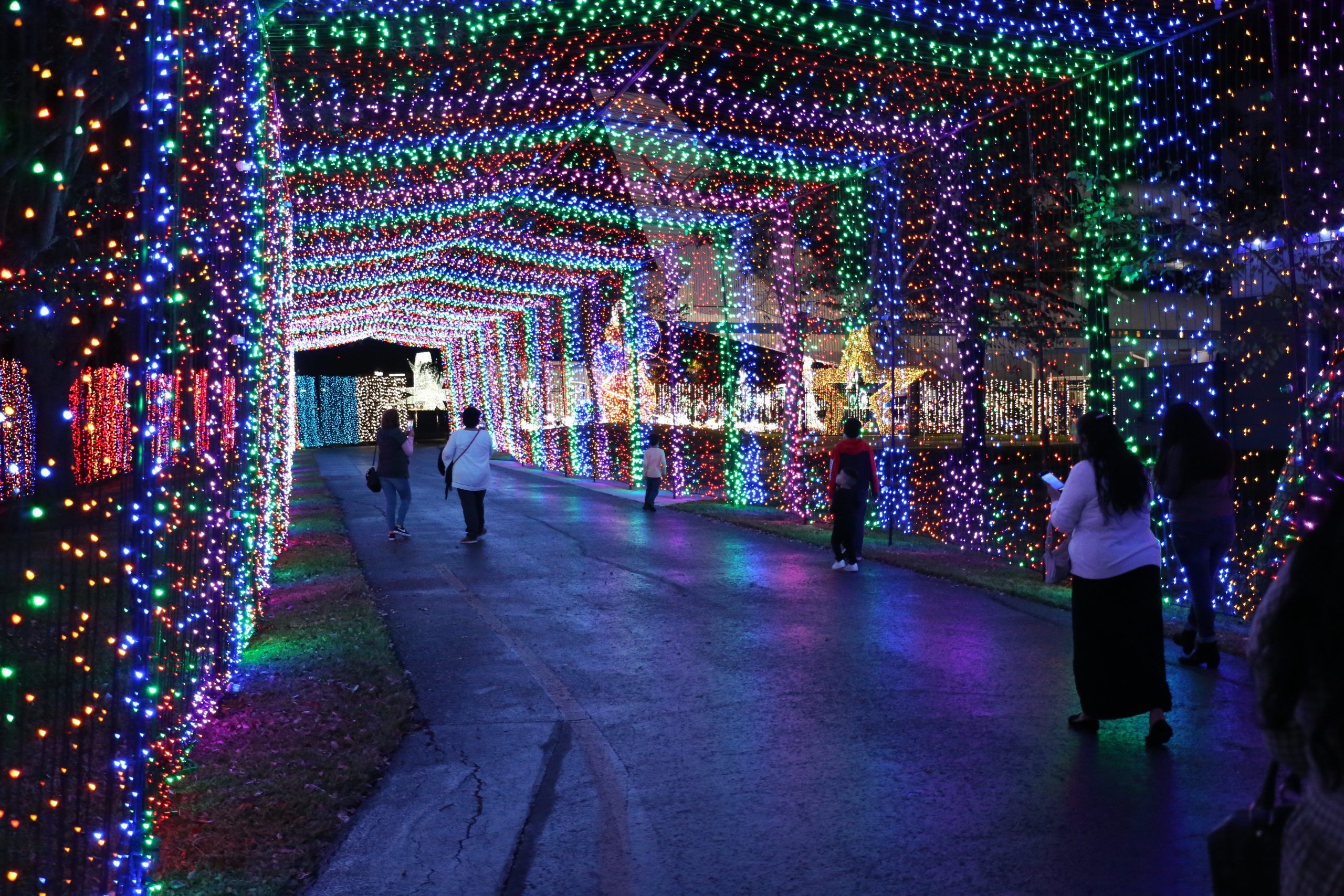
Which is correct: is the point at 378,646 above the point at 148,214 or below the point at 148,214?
below

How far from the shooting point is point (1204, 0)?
9.27 metres

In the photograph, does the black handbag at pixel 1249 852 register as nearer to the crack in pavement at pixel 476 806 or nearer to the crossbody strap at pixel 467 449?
the crack in pavement at pixel 476 806

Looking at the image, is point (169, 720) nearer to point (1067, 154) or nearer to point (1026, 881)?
point (1026, 881)

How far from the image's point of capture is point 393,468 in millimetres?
16891

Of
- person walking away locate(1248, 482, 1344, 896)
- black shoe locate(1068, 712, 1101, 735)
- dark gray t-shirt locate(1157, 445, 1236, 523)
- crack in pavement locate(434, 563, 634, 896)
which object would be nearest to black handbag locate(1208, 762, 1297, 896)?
person walking away locate(1248, 482, 1344, 896)

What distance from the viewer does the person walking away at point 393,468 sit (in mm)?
16844

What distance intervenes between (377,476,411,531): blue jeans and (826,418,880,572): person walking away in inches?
256

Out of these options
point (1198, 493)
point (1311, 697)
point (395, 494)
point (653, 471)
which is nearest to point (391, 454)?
point (395, 494)

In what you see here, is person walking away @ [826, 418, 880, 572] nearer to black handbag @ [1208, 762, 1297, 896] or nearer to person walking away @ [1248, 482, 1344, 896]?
black handbag @ [1208, 762, 1297, 896]

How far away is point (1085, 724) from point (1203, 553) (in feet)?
6.87

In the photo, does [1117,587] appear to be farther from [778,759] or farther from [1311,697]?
[1311,697]

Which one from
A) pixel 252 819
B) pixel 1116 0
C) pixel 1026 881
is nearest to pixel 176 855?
pixel 252 819

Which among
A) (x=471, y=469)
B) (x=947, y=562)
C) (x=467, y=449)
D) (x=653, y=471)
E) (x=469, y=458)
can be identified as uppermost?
(x=467, y=449)

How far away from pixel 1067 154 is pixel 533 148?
22.4 feet
